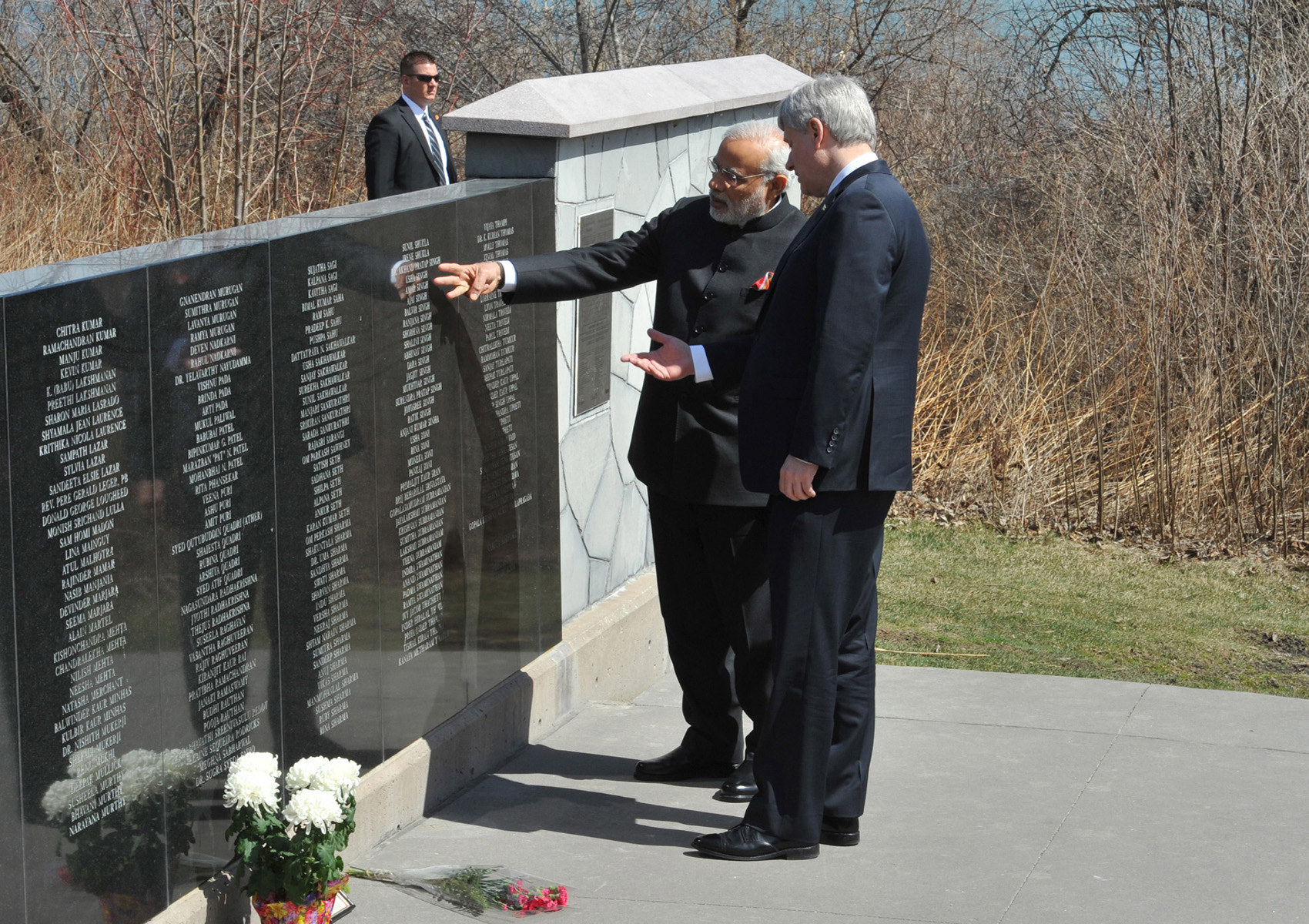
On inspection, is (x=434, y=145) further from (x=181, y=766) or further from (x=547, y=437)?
(x=181, y=766)

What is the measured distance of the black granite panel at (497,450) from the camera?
463 cm

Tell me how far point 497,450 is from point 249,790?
1.68m

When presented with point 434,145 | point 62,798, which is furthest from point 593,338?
point 434,145

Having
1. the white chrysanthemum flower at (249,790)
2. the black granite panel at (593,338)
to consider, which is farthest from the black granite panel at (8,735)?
the black granite panel at (593,338)

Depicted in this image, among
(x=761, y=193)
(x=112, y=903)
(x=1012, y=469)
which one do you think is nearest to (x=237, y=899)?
(x=112, y=903)

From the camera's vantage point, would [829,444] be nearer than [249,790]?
No

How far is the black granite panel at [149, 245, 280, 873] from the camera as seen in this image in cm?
327

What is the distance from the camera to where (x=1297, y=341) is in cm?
905

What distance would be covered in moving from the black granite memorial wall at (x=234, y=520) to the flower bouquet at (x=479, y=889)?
0.38m

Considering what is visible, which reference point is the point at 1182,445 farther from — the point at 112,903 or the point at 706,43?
the point at 706,43

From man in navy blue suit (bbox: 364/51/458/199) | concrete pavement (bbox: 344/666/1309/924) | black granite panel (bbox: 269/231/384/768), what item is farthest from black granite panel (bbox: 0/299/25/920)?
man in navy blue suit (bbox: 364/51/458/199)

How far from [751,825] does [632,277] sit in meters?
1.68

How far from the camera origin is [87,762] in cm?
308

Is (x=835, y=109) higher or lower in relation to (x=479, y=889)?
higher
